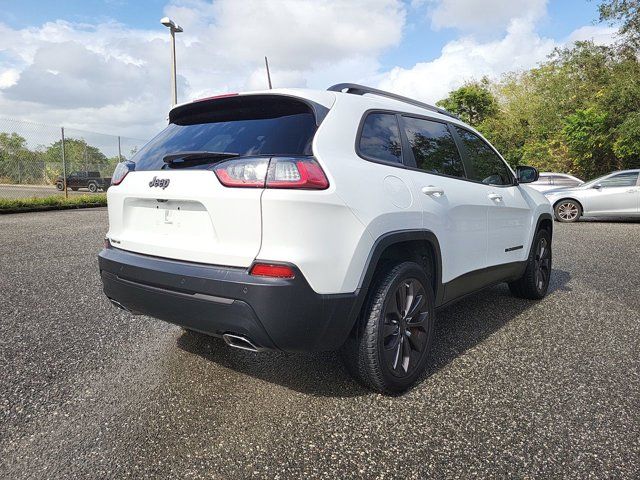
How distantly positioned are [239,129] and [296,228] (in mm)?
737

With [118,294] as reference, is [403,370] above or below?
below

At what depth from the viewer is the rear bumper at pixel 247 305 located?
2.18m

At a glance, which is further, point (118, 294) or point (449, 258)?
point (449, 258)

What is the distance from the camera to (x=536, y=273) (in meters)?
4.75

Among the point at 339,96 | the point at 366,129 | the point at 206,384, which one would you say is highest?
the point at 339,96

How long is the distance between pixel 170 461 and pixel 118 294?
1049mm

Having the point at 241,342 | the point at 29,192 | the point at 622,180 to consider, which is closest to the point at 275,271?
the point at 241,342

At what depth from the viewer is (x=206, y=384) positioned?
283 cm

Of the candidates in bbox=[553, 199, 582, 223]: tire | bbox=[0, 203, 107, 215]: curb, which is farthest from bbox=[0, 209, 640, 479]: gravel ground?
bbox=[0, 203, 107, 215]: curb

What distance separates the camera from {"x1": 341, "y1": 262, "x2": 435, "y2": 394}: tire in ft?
8.27

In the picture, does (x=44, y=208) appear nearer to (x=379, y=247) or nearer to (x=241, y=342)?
(x=241, y=342)

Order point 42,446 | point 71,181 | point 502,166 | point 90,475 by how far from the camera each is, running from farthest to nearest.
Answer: point 71,181
point 502,166
point 42,446
point 90,475

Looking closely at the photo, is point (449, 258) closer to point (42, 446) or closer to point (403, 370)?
point (403, 370)

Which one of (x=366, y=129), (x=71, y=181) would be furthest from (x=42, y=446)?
(x=71, y=181)
